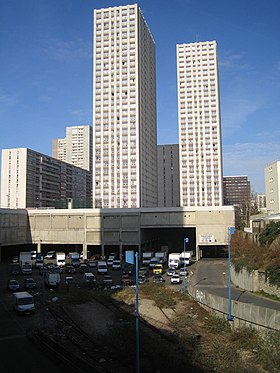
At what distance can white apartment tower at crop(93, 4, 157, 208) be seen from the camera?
111 meters

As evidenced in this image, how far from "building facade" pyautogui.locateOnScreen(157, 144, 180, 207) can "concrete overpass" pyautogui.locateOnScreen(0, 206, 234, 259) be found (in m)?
94.9

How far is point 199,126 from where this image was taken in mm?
150500

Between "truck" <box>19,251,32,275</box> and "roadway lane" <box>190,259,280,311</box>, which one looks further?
"truck" <box>19,251,32,275</box>

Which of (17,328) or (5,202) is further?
(5,202)

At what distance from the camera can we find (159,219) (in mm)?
80688

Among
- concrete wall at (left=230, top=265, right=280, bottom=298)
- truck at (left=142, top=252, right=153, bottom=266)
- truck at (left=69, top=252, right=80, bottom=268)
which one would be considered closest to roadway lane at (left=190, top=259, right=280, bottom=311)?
concrete wall at (left=230, top=265, right=280, bottom=298)

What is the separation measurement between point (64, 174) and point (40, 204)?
23370mm

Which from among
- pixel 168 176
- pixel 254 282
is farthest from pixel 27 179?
pixel 254 282

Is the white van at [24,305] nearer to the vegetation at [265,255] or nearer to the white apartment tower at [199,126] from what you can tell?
the vegetation at [265,255]

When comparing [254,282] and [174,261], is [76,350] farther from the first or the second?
[174,261]

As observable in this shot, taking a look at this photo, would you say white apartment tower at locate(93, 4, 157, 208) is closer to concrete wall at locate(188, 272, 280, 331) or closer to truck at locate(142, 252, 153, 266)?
truck at locate(142, 252, 153, 266)

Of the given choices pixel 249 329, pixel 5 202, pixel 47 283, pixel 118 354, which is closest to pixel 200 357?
pixel 118 354

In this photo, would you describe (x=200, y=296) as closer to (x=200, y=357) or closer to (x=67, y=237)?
(x=200, y=357)

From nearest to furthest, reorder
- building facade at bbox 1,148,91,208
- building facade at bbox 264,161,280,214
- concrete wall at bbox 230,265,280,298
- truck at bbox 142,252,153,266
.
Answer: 1. concrete wall at bbox 230,265,280,298
2. truck at bbox 142,252,153,266
3. building facade at bbox 264,161,280,214
4. building facade at bbox 1,148,91,208
